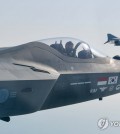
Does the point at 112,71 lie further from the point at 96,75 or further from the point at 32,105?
the point at 32,105

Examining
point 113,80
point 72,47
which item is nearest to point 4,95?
point 72,47

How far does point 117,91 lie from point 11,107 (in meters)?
6.40

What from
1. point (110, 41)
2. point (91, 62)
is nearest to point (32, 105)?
point (91, 62)

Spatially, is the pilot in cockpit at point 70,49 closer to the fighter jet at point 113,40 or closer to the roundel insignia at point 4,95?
the roundel insignia at point 4,95

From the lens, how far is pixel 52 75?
10.7 m

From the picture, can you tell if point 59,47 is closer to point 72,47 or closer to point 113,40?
point 72,47

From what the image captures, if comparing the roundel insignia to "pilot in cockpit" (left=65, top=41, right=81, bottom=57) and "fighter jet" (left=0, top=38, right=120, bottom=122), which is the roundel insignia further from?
"pilot in cockpit" (left=65, top=41, right=81, bottom=57)

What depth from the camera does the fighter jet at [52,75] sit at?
9406mm

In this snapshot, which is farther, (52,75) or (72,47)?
(72,47)

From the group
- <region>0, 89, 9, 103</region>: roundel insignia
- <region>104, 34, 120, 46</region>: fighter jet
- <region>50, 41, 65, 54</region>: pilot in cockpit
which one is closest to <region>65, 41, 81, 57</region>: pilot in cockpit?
<region>50, 41, 65, 54</region>: pilot in cockpit

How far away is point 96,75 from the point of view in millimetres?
12711

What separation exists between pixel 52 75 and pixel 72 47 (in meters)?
3.05

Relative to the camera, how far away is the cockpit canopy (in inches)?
509

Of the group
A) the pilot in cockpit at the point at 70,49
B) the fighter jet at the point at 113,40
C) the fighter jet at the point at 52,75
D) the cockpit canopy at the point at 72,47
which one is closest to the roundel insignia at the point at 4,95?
the fighter jet at the point at 52,75
